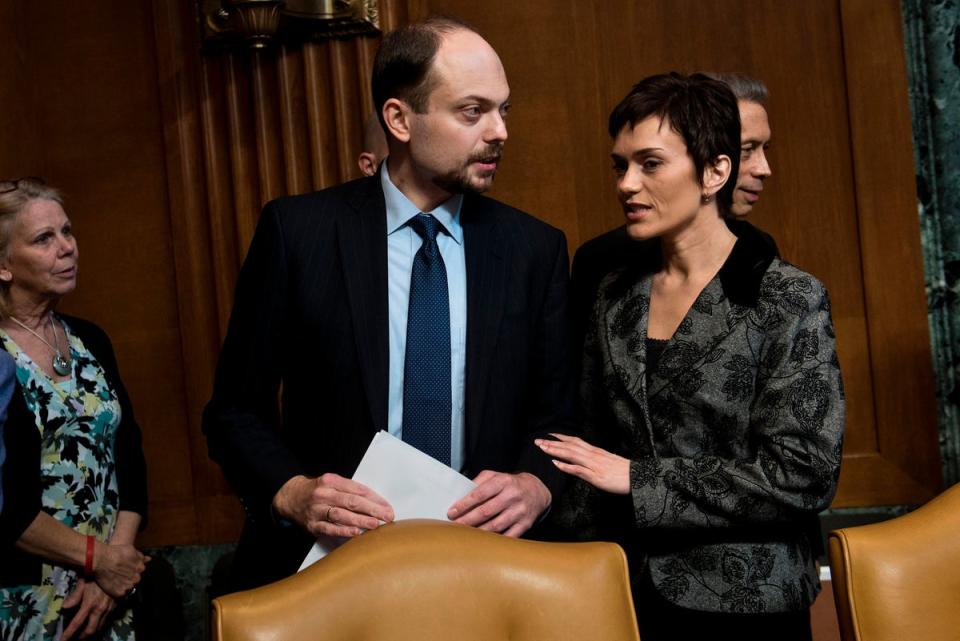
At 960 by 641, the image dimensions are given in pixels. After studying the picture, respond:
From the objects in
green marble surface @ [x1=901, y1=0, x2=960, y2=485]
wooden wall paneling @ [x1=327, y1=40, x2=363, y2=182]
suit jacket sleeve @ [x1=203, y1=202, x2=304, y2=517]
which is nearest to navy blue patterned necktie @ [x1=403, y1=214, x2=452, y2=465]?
suit jacket sleeve @ [x1=203, y1=202, x2=304, y2=517]

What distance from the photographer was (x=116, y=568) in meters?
2.93

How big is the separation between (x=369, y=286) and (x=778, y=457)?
826 millimetres

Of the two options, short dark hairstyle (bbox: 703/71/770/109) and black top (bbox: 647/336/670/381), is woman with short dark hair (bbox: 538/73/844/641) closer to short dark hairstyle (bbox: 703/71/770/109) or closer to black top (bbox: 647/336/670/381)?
black top (bbox: 647/336/670/381)

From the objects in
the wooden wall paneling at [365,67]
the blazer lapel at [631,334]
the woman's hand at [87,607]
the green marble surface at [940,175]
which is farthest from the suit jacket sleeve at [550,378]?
the green marble surface at [940,175]

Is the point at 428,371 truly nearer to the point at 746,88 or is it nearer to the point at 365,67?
the point at 746,88

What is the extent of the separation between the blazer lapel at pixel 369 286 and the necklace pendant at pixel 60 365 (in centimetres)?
113

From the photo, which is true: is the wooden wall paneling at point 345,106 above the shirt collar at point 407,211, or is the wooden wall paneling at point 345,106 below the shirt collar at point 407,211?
above

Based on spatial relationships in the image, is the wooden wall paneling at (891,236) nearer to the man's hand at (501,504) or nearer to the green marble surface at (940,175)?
the green marble surface at (940,175)

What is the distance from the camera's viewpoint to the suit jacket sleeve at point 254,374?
7.09 feet

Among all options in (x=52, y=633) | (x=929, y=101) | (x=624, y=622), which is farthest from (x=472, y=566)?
(x=929, y=101)

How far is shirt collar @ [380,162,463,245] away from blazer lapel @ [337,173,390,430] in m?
0.02

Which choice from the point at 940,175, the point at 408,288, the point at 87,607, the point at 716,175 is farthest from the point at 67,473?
the point at 940,175

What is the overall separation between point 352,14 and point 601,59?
0.80 meters

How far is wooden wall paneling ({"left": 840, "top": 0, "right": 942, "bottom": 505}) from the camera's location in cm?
355
